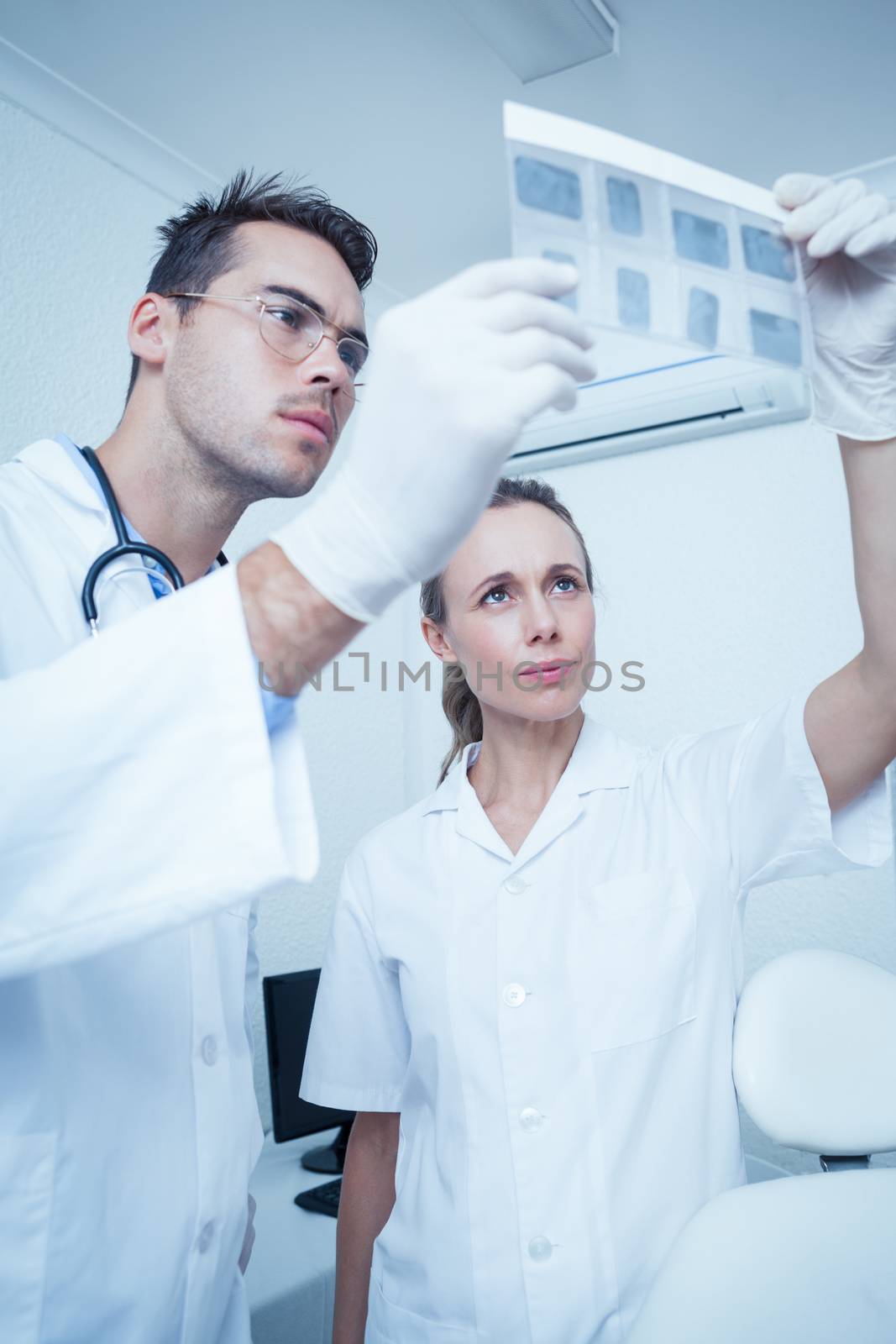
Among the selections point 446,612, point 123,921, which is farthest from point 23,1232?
point 446,612

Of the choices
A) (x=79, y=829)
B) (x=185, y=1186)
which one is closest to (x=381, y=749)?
(x=185, y=1186)

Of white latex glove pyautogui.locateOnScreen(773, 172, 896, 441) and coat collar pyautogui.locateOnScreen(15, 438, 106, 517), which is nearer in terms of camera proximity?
white latex glove pyautogui.locateOnScreen(773, 172, 896, 441)

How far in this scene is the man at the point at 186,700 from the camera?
58 cm

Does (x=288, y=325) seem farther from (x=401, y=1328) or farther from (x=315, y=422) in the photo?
(x=401, y=1328)

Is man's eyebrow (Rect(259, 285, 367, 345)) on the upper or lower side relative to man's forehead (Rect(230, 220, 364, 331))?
lower

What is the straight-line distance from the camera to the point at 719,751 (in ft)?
3.89

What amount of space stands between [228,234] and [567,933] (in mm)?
1021

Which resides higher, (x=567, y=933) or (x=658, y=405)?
(x=658, y=405)

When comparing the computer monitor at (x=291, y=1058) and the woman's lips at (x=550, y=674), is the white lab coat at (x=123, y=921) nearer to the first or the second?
the woman's lips at (x=550, y=674)

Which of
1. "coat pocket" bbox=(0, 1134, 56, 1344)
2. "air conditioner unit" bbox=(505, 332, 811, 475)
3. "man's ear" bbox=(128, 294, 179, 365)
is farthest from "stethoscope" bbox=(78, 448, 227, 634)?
"air conditioner unit" bbox=(505, 332, 811, 475)

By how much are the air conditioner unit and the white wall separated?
0.27 feet

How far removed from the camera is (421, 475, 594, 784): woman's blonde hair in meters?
1.48

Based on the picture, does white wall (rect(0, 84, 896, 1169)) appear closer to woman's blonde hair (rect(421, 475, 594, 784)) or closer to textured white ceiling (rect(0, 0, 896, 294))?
textured white ceiling (rect(0, 0, 896, 294))

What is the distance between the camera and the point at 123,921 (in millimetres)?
578
